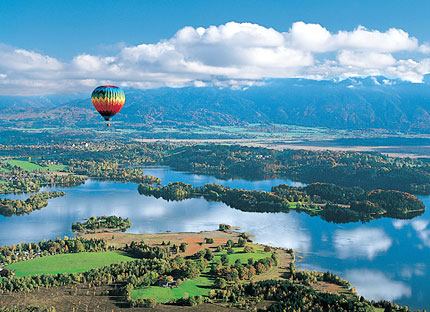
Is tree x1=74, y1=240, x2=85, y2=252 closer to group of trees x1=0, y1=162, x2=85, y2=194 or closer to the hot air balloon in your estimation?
the hot air balloon

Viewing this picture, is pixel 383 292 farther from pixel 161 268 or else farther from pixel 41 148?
pixel 41 148

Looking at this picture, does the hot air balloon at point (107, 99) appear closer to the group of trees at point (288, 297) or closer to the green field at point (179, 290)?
the green field at point (179, 290)

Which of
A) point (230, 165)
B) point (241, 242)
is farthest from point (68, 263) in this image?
point (230, 165)

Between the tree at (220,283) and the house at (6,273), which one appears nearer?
the tree at (220,283)

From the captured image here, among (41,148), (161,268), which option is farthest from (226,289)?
(41,148)

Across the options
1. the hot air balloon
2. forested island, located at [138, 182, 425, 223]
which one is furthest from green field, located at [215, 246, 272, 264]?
forested island, located at [138, 182, 425, 223]

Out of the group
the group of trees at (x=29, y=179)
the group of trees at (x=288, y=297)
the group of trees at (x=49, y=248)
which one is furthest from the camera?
the group of trees at (x=29, y=179)

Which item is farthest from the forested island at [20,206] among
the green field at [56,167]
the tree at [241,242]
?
the green field at [56,167]
